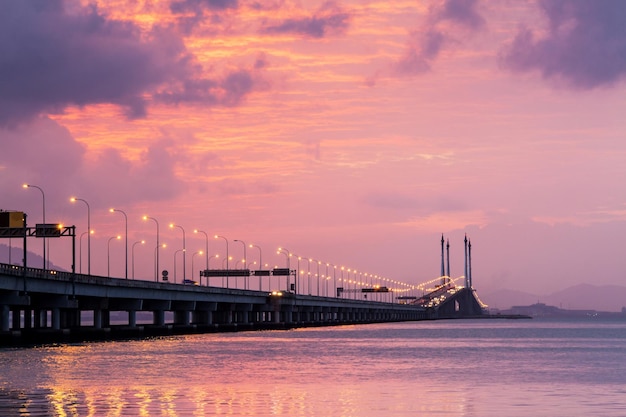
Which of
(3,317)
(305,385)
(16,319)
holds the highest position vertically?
(3,317)

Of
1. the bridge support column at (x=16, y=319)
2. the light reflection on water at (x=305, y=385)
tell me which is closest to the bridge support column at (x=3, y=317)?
the light reflection on water at (x=305, y=385)

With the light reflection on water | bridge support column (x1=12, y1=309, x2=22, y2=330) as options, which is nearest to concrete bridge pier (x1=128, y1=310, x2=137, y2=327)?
bridge support column (x1=12, y1=309, x2=22, y2=330)

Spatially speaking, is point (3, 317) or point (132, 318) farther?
point (132, 318)

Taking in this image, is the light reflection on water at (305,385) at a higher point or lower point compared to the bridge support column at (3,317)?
lower

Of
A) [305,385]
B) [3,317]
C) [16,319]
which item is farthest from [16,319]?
[305,385]

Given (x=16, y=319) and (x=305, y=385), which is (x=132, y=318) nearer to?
(x=16, y=319)

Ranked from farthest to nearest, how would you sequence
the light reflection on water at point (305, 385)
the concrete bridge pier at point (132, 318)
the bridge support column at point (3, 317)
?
the concrete bridge pier at point (132, 318), the bridge support column at point (3, 317), the light reflection on water at point (305, 385)

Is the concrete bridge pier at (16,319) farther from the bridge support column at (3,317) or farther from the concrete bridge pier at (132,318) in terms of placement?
the bridge support column at (3,317)

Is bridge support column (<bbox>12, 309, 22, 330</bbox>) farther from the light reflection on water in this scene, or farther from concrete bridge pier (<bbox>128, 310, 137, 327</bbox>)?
the light reflection on water

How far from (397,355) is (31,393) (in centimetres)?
5559

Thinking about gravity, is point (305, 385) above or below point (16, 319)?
below

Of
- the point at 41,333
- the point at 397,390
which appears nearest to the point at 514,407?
the point at 397,390

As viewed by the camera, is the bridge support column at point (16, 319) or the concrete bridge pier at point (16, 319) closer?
the bridge support column at point (16, 319)

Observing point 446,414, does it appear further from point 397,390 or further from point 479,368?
point 479,368
